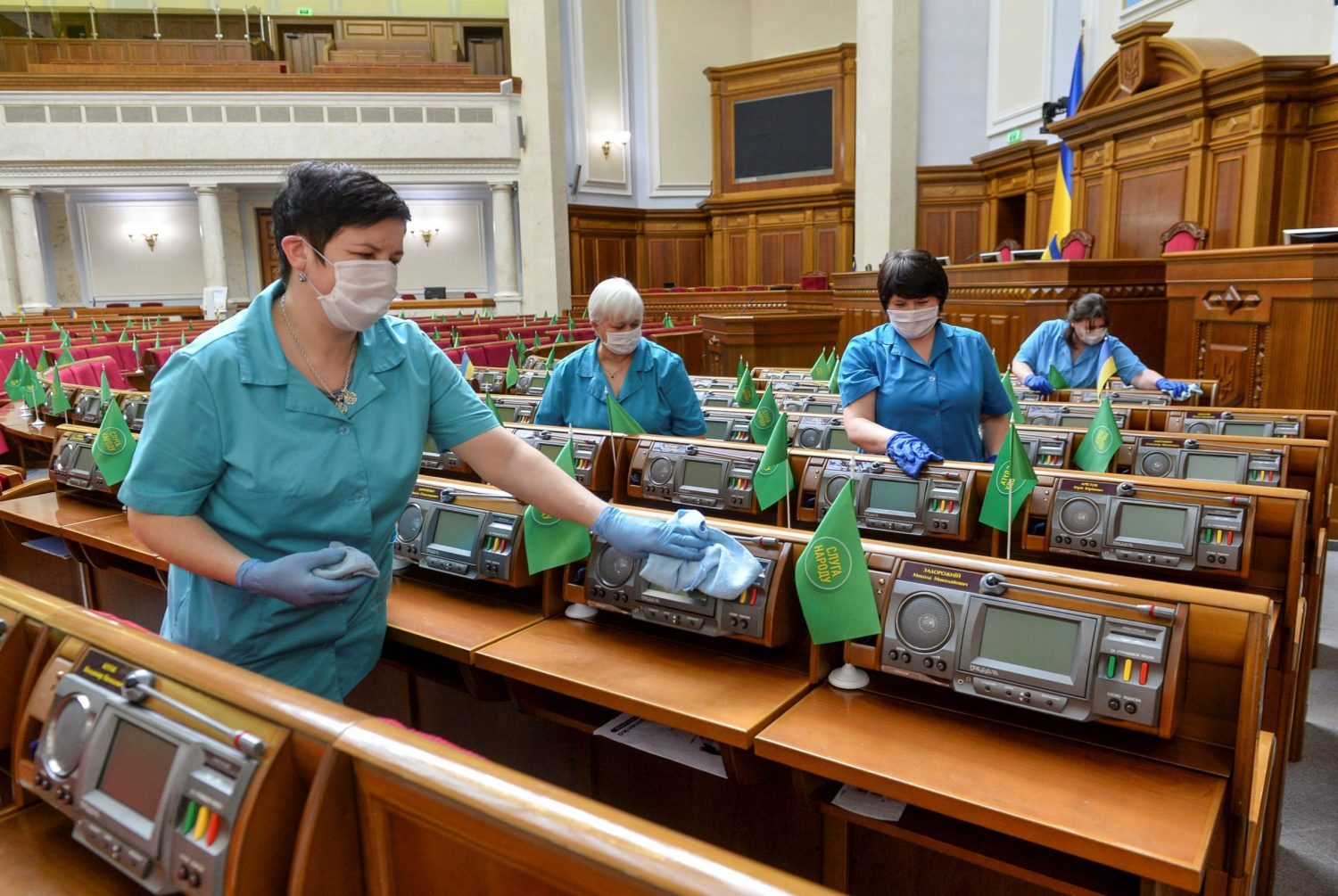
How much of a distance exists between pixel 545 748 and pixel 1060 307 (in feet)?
19.1

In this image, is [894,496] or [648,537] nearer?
[648,537]

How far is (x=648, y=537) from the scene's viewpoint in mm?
1602

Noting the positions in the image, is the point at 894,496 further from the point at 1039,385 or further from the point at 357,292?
the point at 1039,385

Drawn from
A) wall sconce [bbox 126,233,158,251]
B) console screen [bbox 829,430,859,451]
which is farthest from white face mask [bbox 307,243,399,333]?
wall sconce [bbox 126,233,158,251]

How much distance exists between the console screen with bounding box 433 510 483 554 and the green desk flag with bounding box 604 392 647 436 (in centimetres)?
86

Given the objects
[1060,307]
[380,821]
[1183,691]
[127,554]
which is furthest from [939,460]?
[1060,307]

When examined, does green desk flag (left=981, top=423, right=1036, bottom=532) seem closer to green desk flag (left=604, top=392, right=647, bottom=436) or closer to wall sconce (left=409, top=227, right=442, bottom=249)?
green desk flag (left=604, top=392, right=647, bottom=436)

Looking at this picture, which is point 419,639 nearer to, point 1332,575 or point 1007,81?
point 1332,575

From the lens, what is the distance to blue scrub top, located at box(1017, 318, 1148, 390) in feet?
14.6

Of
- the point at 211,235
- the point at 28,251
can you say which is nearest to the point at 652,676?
the point at 211,235

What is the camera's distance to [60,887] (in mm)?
1063

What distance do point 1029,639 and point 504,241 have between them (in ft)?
46.5

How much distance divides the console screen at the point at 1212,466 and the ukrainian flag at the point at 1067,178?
24.0 ft

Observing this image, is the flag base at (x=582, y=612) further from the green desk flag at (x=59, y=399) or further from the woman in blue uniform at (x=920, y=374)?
the green desk flag at (x=59, y=399)
